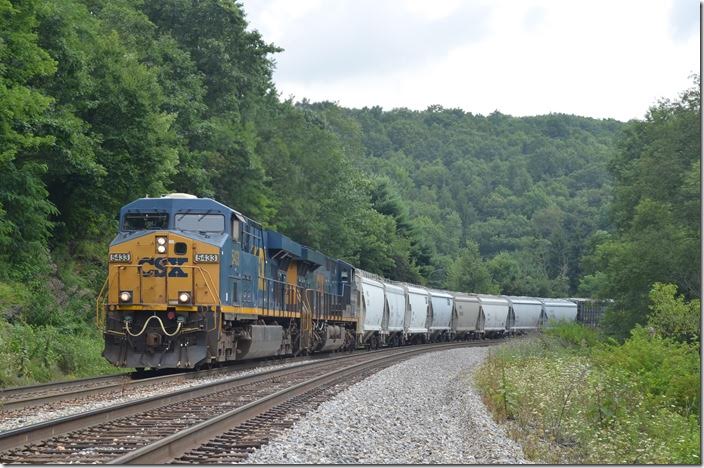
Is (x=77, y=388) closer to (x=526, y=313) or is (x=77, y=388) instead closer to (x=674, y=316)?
(x=674, y=316)

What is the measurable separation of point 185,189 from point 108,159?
12685 millimetres

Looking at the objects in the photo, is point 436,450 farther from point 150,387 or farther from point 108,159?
point 108,159

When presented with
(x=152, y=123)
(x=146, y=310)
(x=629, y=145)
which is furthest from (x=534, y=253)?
(x=146, y=310)

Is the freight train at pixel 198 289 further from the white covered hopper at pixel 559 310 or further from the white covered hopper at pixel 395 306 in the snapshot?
the white covered hopper at pixel 559 310

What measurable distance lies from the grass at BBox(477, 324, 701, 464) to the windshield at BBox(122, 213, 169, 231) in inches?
321

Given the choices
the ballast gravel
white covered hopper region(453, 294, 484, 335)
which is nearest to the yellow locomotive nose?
the ballast gravel

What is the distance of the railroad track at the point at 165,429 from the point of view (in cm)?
962

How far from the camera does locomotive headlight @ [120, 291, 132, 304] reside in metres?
20.5

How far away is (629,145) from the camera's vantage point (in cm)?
7138

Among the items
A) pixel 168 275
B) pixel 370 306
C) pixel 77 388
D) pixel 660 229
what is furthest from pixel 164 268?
pixel 660 229

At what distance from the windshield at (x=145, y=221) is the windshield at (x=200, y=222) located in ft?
0.98

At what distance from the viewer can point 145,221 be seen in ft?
70.1

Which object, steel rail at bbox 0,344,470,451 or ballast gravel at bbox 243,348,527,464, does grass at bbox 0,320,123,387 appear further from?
ballast gravel at bbox 243,348,527,464

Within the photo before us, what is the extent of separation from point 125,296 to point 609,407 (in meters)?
10.8
